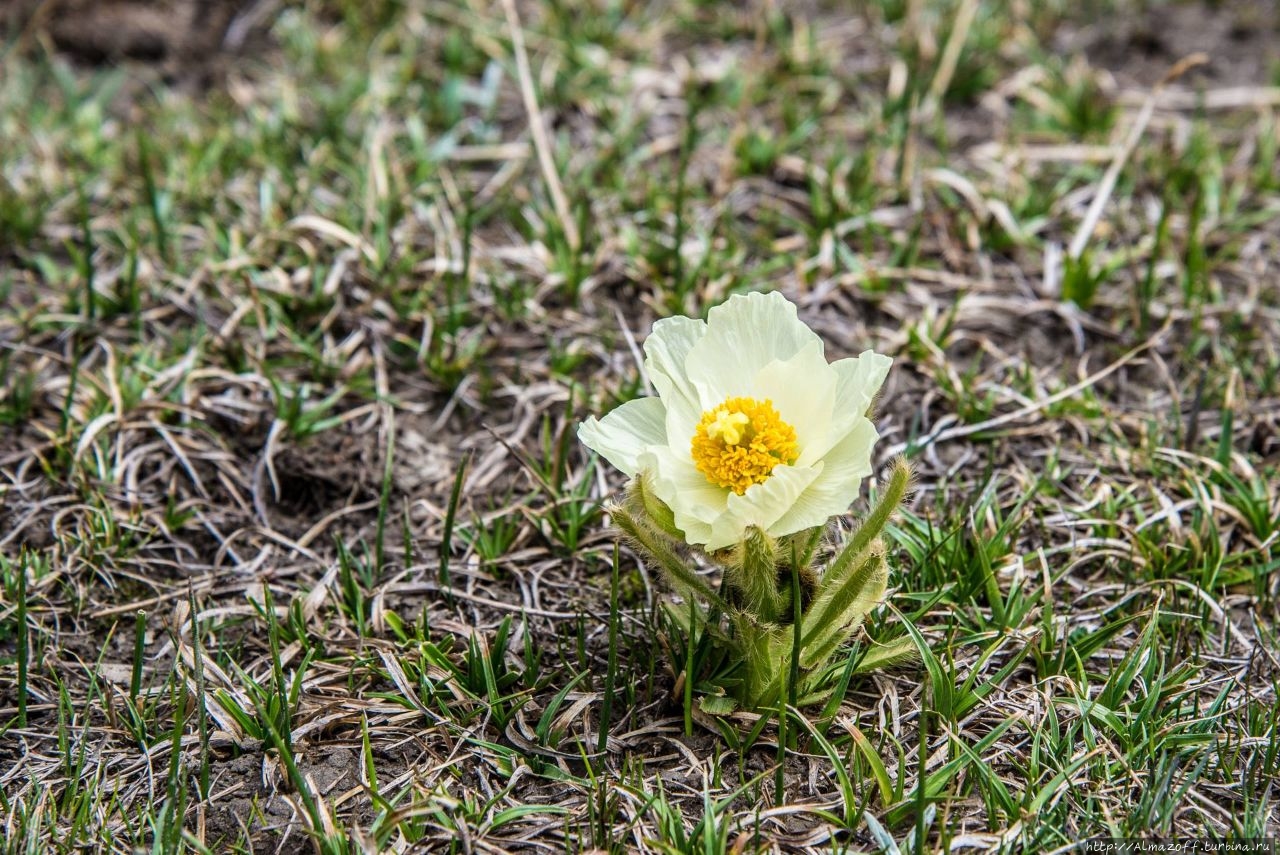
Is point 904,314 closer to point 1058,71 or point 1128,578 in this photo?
point 1128,578

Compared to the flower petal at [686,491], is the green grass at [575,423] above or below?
below

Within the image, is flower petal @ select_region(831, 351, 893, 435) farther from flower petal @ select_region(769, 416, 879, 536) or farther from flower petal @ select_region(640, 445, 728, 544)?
flower petal @ select_region(640, 445, 728, 544)

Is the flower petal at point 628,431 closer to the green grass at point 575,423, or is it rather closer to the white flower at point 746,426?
the white flower at point 746,426

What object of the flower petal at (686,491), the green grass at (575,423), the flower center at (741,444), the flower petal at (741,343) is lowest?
the green grass at (575,423)

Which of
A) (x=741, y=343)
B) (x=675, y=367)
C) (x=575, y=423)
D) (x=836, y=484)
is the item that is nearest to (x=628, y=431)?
(x=675, y=367)

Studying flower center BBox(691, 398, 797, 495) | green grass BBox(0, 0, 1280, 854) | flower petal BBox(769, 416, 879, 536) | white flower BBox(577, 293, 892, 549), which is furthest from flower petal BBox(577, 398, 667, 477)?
green grass BBox(0, 0, 1280, 854)

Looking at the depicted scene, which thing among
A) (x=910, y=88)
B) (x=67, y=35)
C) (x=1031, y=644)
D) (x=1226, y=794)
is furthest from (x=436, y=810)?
(x=67, y=35)

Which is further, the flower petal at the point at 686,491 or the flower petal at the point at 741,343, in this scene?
the flower petal at the point at 741,343

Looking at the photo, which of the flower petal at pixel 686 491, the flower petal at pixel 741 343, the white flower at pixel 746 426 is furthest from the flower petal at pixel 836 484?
the flower petal at pixel 741 343
